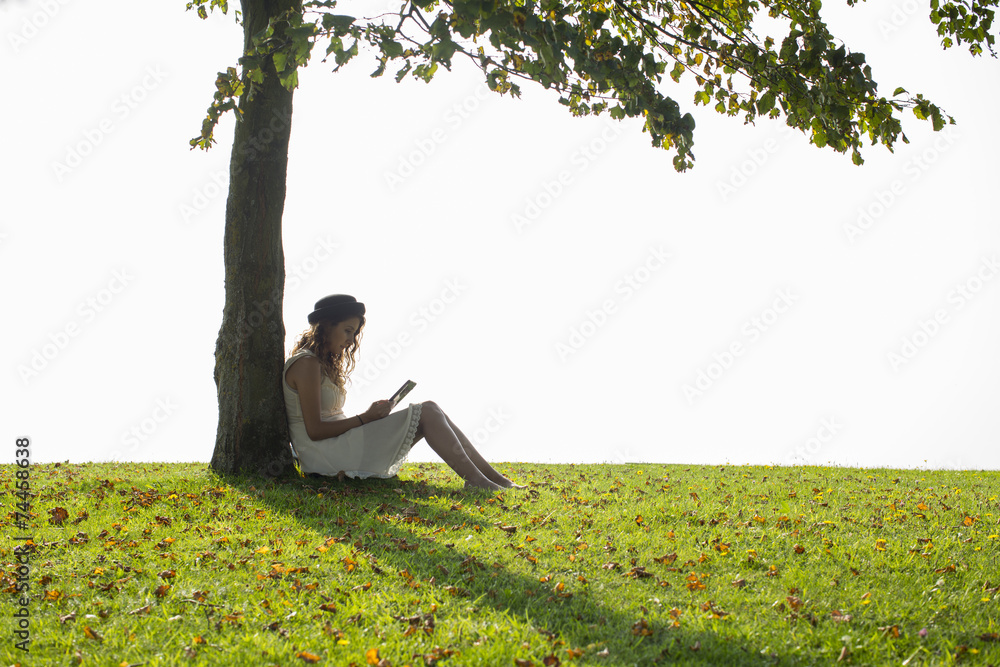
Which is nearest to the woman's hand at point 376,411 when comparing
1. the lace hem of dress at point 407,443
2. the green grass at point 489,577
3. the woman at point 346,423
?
the woman at point 346,423

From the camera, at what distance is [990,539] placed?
5918 mm

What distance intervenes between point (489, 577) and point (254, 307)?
4.38 meters

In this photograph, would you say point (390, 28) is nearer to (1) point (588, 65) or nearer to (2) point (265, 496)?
(1) point (588, 65)

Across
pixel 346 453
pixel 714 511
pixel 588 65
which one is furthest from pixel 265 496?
pixel 588 65

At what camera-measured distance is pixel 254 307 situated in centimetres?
772

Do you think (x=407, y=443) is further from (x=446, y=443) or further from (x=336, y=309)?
(x=336, y=309)

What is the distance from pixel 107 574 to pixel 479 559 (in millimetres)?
2594

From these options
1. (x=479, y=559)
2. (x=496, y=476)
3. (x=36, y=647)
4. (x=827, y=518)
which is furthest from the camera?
(x=496, y=476)

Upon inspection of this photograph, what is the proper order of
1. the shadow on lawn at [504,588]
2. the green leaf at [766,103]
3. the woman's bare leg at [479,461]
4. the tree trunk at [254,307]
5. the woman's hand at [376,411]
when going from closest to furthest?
the shadow on lawn at [504,588], the green leaf at [766,103], the woman's hand at [376,411], the tree trunk at [254,307], the woman's bare leg at [479,461]

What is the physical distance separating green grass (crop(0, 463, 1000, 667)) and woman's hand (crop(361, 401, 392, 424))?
2.52ft

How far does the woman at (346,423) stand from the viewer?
7488mm

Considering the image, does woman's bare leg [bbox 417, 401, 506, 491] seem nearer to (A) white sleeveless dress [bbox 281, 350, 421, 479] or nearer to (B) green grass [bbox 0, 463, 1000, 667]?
(A) white sleeveless dress [bbox 281, 350, 421, 479]

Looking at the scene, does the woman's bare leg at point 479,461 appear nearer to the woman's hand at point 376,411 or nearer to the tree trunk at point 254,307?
the woman's hand at point 376,411

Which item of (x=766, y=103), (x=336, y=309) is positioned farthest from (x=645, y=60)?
(x=336, y=309)
